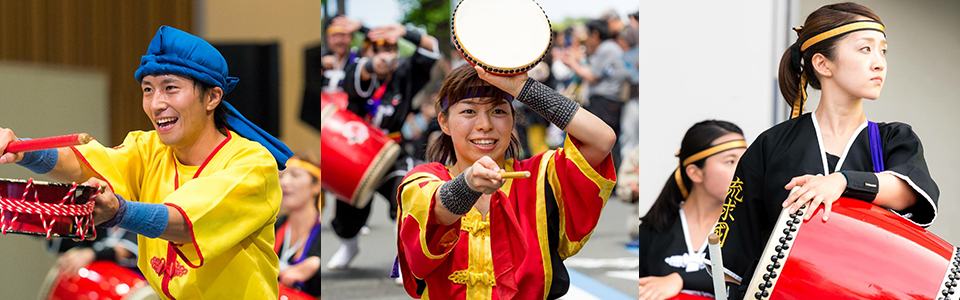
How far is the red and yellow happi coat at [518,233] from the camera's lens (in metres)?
1.81

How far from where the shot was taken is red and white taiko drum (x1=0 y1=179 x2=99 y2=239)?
1.49 m

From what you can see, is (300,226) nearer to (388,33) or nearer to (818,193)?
(388,33)

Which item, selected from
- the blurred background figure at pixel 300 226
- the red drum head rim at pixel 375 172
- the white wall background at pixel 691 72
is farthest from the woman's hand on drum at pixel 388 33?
the white wall background at pixel 691 72

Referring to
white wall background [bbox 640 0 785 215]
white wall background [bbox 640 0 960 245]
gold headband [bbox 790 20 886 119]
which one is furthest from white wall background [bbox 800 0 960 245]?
gold headband [bbox 790 20 886 119]

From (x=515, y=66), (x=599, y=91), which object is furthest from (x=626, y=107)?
(x=515, y=66)

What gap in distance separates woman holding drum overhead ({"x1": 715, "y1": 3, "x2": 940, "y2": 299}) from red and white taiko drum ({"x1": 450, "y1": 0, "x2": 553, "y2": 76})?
66 centimetres

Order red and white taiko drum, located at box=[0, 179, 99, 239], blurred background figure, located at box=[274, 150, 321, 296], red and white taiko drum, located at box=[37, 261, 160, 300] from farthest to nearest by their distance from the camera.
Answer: blurred background figure, located at box=[274, 150, 321, 296], red and white taiko drum, located at box=[37, 261, 160, 300], red and white taiko drum, located at box=[0, 179, 99, 239]

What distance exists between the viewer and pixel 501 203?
1.84m

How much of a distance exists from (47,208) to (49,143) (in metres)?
0.15

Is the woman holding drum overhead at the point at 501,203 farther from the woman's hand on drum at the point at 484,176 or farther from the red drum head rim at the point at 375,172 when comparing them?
the red drum head rim at the point at 375,172

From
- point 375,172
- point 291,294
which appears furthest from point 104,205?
point 375,172

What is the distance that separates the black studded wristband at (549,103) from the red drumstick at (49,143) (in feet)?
2.80

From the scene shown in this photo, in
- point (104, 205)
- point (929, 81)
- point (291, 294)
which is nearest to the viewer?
point (104, 205)

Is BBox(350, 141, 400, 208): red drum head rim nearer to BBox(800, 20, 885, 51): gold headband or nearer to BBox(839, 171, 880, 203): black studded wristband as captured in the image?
BBox(800, 20, 885, 51): gold headband
